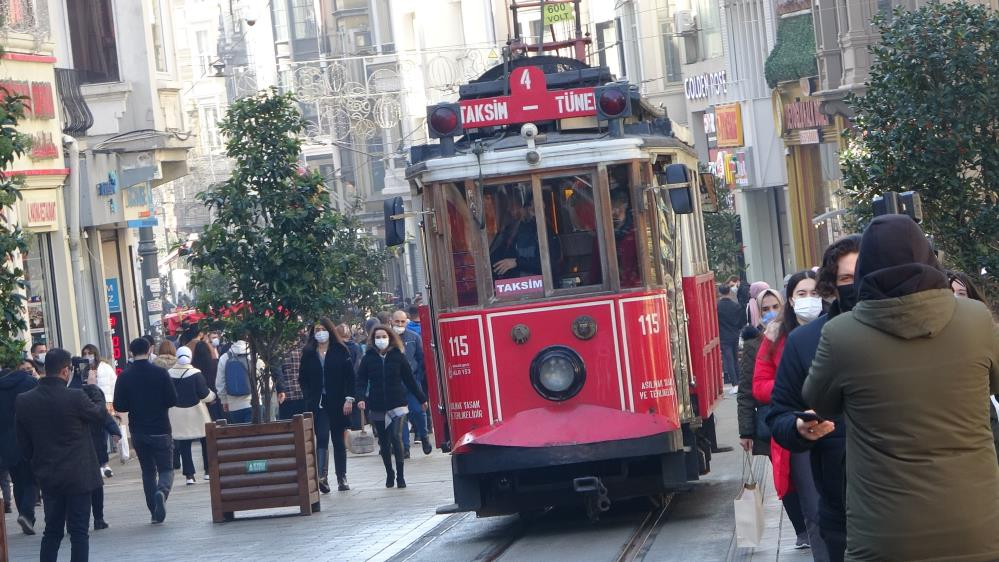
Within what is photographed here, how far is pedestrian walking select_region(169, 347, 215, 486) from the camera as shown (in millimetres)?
18719

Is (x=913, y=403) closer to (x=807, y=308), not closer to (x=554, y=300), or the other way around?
(x=807, y=308)

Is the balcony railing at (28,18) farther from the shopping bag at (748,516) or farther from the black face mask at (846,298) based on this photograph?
the black face mask at (846,298)

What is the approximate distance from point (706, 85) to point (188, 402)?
103ft

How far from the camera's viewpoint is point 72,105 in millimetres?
28938

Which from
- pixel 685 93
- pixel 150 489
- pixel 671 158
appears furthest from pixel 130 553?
pixel 685 93

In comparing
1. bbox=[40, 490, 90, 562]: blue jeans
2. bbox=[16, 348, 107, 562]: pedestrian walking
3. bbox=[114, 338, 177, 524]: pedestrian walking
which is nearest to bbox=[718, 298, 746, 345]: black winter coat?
bbox=[114, 338, 177, 524]: pedestrian walking

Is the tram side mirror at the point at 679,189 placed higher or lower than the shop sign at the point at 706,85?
lower

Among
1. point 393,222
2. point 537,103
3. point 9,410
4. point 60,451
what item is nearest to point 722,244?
point 9,410

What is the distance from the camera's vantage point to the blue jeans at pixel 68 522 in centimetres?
1193

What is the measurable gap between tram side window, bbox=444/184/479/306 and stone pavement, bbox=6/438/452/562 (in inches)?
77.0

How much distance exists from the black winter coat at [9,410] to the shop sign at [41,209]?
986cm

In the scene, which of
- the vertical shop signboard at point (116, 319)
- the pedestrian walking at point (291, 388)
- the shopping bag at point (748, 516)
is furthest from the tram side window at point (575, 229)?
the vertical shop signboard at point (116, 319)

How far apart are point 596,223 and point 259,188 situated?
5.72 metres

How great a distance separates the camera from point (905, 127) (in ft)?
50.8
